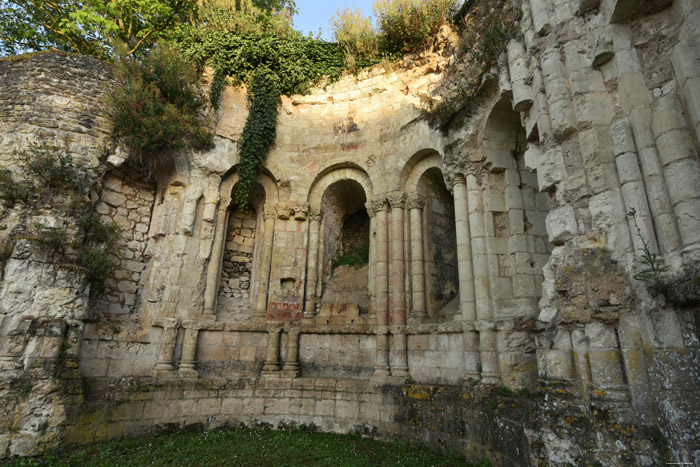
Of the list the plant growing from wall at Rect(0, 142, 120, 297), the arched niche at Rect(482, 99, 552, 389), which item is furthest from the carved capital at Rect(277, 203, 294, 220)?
the arched niche at Rect(482, 99, 552, 389)

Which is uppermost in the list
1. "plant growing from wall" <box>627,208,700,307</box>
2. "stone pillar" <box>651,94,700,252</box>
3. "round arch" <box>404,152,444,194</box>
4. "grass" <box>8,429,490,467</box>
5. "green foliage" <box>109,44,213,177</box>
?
"green foliage" <box>109,44,213,177</box>

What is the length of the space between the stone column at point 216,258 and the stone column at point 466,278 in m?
5.77

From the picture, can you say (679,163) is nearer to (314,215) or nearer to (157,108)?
(314,215)

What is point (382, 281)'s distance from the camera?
9367 millimetres

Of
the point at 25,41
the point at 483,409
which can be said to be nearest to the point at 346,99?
the point at 483,409

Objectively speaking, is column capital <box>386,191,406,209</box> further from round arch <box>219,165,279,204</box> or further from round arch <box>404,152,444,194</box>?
round arch <box>219,165,279,204</box>

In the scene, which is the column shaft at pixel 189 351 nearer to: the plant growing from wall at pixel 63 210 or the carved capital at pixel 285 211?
the plant growing from wall at pixel 63 210

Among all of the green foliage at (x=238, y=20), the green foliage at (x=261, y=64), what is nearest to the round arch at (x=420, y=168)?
the green foliage at (x=261, y=64)

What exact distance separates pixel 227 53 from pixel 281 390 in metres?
9.07

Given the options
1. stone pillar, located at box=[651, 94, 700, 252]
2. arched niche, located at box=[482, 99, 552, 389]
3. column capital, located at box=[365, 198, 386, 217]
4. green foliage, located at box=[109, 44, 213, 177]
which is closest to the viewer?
stone pillar, located at box=[651, 94, 700, 252]

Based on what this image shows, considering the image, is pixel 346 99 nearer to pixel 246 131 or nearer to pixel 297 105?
pixel 297 105

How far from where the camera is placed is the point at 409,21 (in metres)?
10.3

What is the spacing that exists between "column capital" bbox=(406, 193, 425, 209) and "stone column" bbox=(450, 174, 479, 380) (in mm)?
1294

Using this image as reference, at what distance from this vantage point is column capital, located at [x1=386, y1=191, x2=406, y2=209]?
9.72 m
